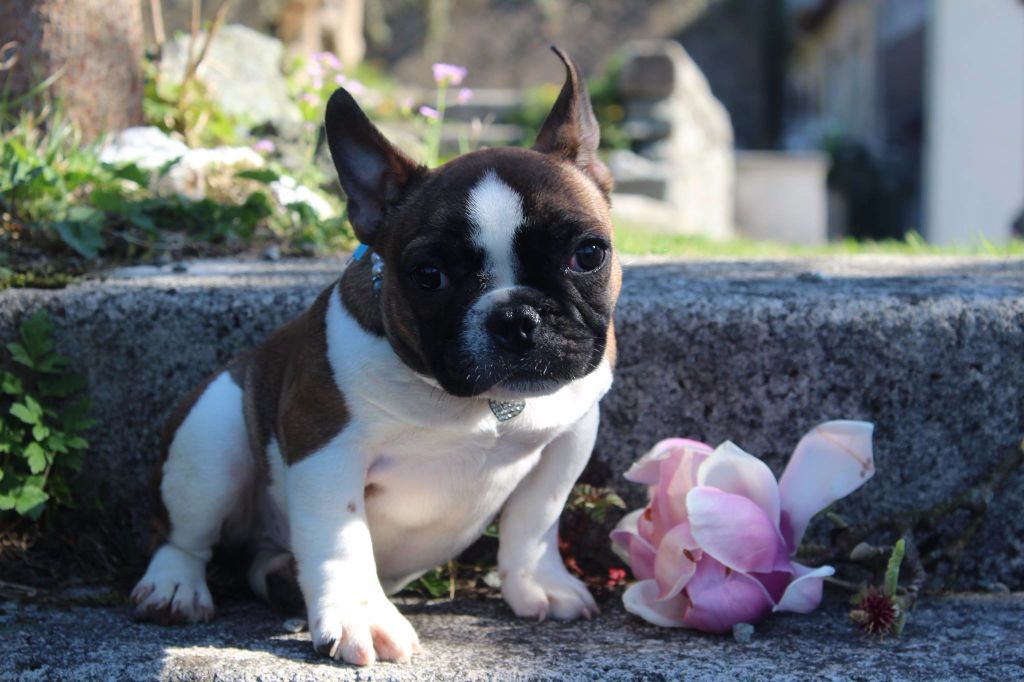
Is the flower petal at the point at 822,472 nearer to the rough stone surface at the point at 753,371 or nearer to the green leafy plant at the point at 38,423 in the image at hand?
the rough stone surface at the point at 753,371

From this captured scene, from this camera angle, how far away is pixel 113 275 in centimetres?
353

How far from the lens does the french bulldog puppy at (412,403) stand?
2350 millimetres

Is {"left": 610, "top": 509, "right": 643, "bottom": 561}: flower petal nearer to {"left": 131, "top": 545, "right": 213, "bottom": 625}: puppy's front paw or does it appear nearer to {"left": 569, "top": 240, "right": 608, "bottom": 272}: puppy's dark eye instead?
{"left": 569, "top": 240, "right": 608, "bottom": 272}: puppy's dark eye

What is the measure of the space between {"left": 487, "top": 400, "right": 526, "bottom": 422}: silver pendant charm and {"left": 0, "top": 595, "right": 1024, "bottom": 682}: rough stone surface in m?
0.52

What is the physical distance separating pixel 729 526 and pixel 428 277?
0.91 metres

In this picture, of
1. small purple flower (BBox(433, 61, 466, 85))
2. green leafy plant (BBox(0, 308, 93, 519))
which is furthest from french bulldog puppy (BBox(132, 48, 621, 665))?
small purple flower (BBox(433, 61, 466, 85))

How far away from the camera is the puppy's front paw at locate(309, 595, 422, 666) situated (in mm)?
2402

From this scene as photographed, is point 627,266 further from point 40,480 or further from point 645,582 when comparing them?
point 40,480

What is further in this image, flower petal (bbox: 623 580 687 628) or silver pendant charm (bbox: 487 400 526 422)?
flower petal (bbox: 623 580 687 628)

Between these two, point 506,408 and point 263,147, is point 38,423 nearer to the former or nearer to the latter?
point 506,408

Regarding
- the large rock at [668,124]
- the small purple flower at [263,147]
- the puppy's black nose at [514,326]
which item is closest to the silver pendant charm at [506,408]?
the puppy's black nose at [514,326]

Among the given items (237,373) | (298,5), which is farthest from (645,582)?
(298,5)

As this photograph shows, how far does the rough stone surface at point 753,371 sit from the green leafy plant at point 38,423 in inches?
2.8

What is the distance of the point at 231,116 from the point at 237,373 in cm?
269
